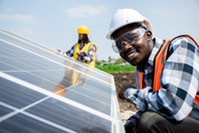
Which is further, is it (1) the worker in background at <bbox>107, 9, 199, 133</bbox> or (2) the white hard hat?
(2) the white hard hat

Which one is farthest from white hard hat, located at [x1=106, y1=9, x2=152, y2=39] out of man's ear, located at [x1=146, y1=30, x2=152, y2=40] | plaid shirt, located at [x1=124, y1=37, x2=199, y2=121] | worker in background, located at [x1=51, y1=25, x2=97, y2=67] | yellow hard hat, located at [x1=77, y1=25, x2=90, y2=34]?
yellow hard hat, located at [x1=77, y1=25, x2=90, y2=34]

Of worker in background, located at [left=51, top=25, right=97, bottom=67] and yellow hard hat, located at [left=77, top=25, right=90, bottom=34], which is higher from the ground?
yellow hard hat, located at [left=77, top=25, right=90, bottom=34]

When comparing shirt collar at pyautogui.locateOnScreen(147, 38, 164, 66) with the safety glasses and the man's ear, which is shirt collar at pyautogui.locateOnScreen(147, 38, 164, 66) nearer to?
the man's ear

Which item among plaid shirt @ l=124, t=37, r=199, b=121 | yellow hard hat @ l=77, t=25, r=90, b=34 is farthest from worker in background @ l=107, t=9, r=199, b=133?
yellow hard hat @ l=77, t=25, r=90, b=34

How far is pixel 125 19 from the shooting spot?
2.61 meters

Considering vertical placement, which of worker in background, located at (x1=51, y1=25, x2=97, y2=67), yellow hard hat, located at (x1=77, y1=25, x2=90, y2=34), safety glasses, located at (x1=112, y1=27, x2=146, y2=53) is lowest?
worker in background, located at (x1=51, y1=25, x2=97, y2=67)

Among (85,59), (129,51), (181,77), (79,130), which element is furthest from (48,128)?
(85,59)

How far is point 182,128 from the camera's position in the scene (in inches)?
77.0

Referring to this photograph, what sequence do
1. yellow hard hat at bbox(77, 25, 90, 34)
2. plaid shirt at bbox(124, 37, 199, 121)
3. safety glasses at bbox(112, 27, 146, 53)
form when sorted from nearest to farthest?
plaid shirt at bbox(124, 37, 199, 121), safety glasses at bbox(112, 27, 146, 53), yellow hard hat at bbox(77, 25, 90, 34)

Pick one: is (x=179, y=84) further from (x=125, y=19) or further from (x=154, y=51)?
(x=125, y=19)

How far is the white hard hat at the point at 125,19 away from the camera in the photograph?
260 centimetres

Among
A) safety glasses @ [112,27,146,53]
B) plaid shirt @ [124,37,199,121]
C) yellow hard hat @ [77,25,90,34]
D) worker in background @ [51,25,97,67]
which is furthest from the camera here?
yellow hard hat @ [77,25,90,34]

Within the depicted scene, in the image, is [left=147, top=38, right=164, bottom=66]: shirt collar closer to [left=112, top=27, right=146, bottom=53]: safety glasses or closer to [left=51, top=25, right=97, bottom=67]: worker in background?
[left=112, top=27, right=146, bottom=53]: safety glasses

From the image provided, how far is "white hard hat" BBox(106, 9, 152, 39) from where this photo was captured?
2.60 metres
